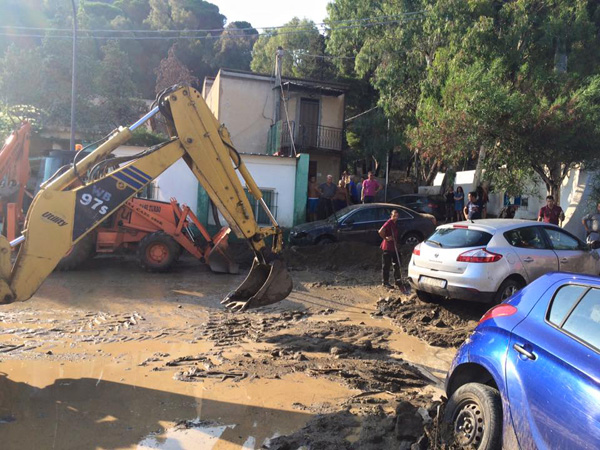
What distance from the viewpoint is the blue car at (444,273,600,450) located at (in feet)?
9.47

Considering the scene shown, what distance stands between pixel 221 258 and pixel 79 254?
331cm

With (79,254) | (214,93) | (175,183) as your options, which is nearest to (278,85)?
(214,93)

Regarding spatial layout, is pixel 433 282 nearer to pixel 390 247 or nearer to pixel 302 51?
pixel 390 247

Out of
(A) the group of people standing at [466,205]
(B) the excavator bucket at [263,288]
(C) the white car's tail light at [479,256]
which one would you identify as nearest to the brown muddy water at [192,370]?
(B) the excavator bucket at [263,288]

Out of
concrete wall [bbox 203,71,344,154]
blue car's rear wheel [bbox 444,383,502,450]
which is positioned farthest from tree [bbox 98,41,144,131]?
blue car's rear wheel [bbox 444,383,502,450]

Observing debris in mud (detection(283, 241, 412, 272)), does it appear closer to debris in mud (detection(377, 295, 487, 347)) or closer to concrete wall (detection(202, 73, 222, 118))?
debris in mud (detection(377, 295, 487, 347))

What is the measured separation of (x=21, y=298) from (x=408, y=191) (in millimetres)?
25141

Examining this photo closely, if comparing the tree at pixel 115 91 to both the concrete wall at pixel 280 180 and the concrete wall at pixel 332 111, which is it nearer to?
the concrete wall at pixel 332 111

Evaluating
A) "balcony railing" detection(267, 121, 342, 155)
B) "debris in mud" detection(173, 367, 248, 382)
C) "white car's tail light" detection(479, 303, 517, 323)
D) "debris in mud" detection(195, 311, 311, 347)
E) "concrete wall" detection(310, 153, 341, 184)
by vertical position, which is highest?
"balcony railing" detection(267, 121, 342, 155)

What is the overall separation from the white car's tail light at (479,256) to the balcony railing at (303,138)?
16.4 metres

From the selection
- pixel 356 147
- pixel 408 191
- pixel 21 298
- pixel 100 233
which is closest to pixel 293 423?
pixel 21 298

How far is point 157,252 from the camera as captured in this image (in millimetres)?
12086

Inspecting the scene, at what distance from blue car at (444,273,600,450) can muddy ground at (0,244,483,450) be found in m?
0.53

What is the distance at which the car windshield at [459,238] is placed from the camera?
316 inches
